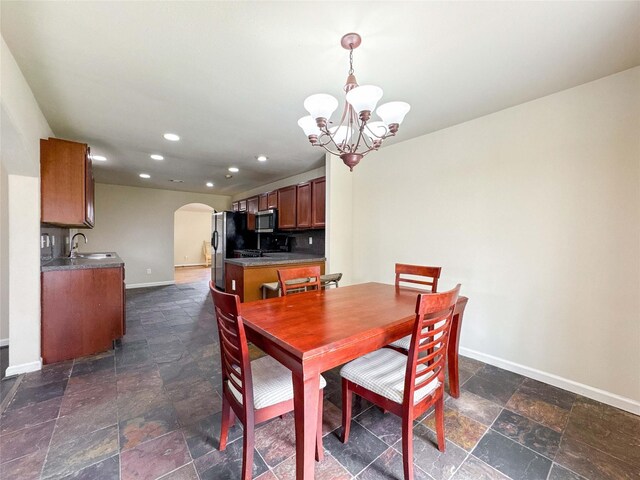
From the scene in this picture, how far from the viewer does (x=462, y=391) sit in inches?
81.4

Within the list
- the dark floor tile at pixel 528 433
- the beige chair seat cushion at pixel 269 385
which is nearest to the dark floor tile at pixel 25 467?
the beige chair seat cushion at pixel 269 385

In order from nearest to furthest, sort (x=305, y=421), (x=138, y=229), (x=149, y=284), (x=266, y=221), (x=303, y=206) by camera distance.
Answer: (x=305, y=421) → (x=303, y=206) → (x=266, y=221) → (x=138, y=229) → (x=149, y=284)

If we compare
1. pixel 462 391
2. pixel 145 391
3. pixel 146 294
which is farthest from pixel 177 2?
pixel 146 294

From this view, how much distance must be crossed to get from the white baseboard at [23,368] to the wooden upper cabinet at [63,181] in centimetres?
127

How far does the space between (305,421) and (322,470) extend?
0.54 metres

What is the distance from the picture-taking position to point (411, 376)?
1.22 m

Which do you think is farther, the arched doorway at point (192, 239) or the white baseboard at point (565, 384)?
the arched doorway at point (192, 239)

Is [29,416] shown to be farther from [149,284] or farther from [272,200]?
[149,284]

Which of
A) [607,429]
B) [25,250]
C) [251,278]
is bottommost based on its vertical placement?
[607,429]

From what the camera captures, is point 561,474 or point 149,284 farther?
point 149,284

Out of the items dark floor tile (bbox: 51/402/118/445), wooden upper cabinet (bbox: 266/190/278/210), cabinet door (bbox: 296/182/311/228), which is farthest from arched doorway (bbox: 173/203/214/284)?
dark floor tile (bbox: 51/402/118/445)

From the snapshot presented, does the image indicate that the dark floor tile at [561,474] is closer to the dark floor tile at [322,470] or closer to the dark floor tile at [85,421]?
the dark floor tile at [322,470]

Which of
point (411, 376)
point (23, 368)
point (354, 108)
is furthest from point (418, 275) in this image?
point (23, 368)

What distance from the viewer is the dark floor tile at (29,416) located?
5.31ft
